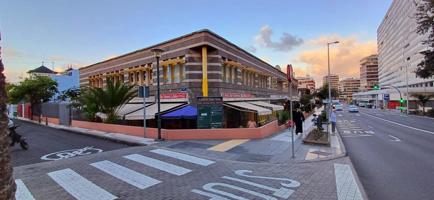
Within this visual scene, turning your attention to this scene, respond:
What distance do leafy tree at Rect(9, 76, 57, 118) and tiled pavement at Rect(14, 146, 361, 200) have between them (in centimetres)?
3090

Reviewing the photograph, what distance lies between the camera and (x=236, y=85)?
2281 centimetres

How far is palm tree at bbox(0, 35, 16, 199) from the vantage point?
8.54ft

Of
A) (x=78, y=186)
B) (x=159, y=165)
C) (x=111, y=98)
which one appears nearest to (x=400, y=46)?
(x=111, y=98)

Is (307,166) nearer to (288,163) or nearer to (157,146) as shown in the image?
(288,163)

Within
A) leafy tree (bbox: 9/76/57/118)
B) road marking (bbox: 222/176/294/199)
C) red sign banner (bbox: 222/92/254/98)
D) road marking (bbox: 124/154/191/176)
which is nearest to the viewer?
road marking (bbox: 222/176/294/199)

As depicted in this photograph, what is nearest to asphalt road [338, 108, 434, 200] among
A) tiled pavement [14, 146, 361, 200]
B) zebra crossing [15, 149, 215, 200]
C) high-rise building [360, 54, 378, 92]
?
tiled pavement [14, 146, 361, 200]

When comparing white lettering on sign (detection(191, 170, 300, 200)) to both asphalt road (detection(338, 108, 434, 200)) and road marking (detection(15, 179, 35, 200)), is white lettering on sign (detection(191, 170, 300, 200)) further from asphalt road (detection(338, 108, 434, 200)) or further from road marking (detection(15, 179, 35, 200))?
road marking (detection(15, 179, 35, 200))

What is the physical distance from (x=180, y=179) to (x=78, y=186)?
8.69 ft

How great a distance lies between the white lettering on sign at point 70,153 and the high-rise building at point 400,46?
245 ft

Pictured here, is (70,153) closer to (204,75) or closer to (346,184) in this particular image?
(204,75)

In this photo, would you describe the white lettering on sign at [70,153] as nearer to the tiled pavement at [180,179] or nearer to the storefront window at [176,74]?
the tiled pavement at [180,179]

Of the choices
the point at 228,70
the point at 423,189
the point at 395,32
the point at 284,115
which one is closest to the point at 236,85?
the point at 228,70

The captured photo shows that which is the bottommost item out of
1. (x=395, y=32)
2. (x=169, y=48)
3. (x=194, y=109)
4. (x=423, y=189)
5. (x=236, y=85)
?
(x=423, y=189)

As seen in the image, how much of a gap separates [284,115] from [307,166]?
14.2 meters
